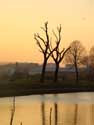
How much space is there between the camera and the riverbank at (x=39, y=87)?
16.0 meters

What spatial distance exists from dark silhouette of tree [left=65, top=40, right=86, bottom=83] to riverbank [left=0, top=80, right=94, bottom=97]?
19.2 inches

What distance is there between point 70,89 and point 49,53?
155cm

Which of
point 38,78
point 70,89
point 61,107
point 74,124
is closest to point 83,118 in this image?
point 74,124

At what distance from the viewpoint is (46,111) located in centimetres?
1330

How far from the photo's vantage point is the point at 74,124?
1091 cm

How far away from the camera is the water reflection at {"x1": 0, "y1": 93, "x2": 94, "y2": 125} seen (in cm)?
1131

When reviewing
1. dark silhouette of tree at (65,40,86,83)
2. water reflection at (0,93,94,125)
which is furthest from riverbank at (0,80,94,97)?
dark silhouette of tree at (65,40,86,83)

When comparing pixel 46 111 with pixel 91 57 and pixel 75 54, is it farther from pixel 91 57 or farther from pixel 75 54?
pixel 91 57

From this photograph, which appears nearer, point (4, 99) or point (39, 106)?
point (39, 106)

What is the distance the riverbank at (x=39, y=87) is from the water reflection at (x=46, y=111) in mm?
193

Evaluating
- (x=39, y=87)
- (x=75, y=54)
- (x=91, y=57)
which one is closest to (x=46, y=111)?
(x=39, y=87)

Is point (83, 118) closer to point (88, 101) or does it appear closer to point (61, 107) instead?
point (61, 107)

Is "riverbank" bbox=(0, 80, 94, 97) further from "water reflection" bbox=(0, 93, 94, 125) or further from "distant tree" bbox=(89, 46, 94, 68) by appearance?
"distant tree" bbox=(89, 46, 94, 68)

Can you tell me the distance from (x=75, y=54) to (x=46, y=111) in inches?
148
